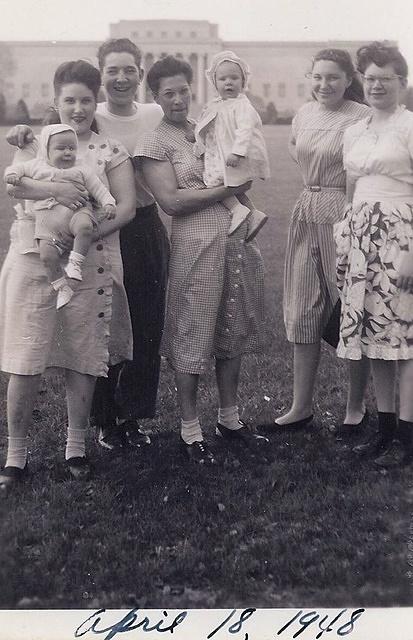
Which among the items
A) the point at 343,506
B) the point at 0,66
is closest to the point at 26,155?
the point at 0,66

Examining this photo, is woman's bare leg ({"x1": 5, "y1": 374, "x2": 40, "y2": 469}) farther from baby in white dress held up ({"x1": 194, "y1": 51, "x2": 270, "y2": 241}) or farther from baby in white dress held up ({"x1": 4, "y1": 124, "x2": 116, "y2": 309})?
baby in white dress held up ({"x1": 194, "y1": 51, "x2": 270, "y2": 241})

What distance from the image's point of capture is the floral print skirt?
13.5 ft

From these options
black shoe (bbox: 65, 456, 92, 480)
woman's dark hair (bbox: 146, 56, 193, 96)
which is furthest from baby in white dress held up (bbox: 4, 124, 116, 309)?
black shoe (bbox: 65, 456, 92, 480)

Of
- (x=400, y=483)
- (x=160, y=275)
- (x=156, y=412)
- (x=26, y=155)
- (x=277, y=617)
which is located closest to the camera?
(x=277, y=617)

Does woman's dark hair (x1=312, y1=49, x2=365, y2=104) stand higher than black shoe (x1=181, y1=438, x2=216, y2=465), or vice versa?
woman's dark hair (x1=312, y1=49, x2=365, y2=104)

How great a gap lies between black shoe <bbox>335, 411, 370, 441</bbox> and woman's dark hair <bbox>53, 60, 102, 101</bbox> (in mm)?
2197

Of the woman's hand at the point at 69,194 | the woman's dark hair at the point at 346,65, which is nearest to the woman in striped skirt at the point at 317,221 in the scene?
the woman's dark hair at the point at 346,65

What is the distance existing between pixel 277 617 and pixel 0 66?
9.03 ft

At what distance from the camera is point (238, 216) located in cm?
425

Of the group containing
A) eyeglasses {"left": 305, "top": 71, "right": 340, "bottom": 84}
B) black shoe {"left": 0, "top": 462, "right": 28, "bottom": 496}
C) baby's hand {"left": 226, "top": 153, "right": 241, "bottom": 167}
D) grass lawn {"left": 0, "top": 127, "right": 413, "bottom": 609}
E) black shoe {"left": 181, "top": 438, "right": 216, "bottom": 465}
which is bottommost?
grass lawn {"left": 0, "top": 127, "right": 413, "bottom": 609}

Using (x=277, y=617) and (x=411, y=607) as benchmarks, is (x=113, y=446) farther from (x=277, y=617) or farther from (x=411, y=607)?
(x=411, y=607)

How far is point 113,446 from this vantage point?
464 centimetres

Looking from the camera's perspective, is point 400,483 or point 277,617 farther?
point 400,483

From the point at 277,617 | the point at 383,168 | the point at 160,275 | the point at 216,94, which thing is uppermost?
the point at 216,94
